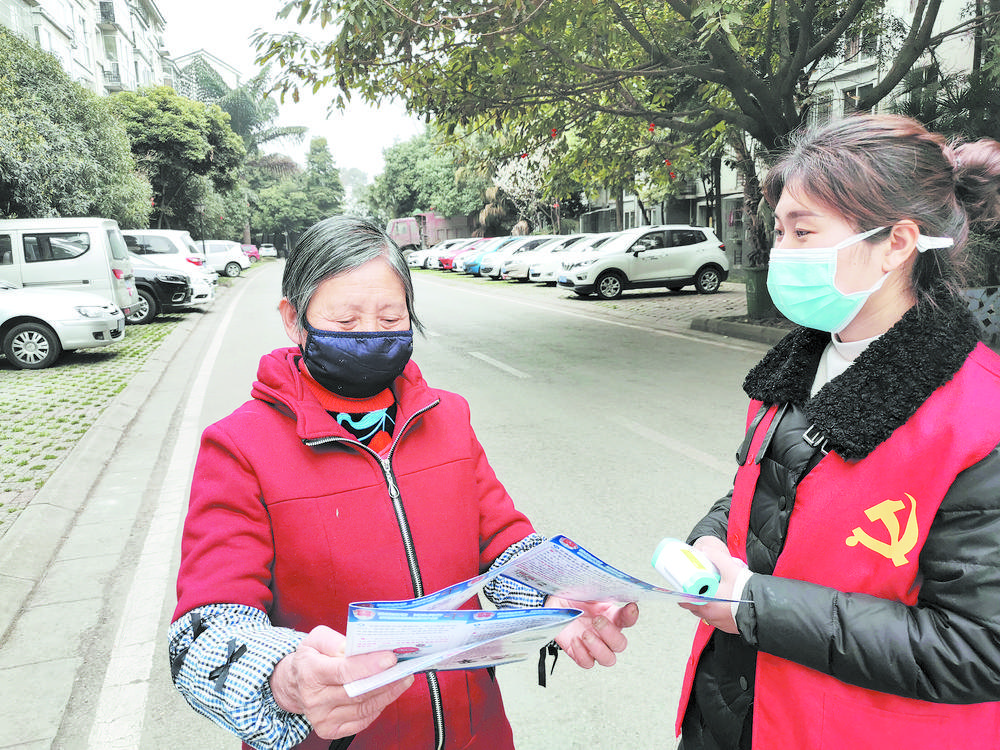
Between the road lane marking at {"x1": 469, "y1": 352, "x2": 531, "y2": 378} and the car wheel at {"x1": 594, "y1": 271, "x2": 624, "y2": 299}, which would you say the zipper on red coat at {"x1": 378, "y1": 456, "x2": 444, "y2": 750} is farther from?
the car wheel at {"x1": 594, "y1": 271, "x2": 624, "y2": 299}

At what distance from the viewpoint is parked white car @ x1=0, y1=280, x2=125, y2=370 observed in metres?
10.0

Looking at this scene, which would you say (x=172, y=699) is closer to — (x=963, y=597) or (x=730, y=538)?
(x=730, y=538)

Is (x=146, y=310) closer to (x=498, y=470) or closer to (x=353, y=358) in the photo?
(x=498, y=470)

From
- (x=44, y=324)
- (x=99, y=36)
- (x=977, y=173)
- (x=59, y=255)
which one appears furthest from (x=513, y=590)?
(x=99, y=36)

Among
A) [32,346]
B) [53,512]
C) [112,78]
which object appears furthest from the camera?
[112,78]

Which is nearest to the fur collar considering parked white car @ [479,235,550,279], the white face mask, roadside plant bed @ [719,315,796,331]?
the white face mask

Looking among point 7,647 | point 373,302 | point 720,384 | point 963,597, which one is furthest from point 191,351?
point 963,597

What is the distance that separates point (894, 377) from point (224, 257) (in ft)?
110

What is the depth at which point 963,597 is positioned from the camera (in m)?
1.13

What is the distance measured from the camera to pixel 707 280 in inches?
749

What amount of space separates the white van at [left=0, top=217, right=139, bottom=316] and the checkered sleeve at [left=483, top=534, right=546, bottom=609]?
12.0 meters

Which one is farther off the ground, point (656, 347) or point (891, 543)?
point (891, 543)

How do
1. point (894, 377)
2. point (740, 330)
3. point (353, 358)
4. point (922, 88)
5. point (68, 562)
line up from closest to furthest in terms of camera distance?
point (894, 377)
point (353, 358)
point (68, 562)
point (922, 88)
point (740, 330)

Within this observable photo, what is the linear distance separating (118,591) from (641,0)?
8.34 metres
